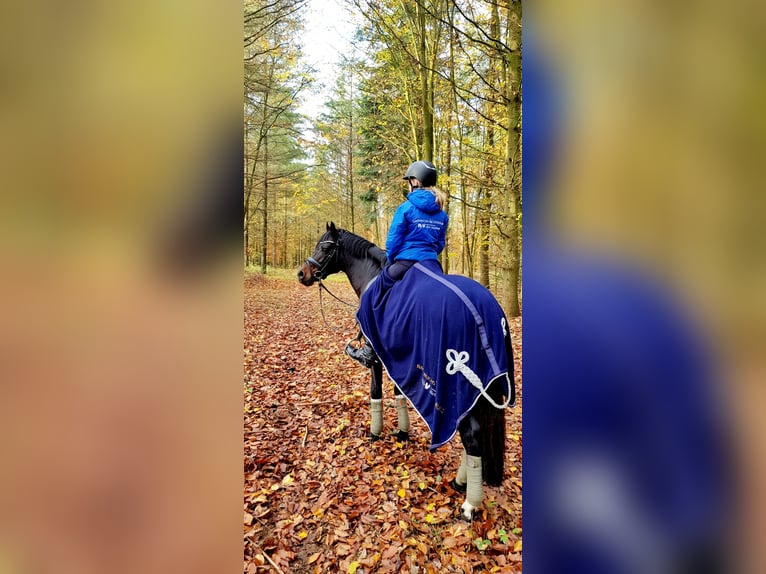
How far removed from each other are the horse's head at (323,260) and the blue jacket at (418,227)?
3.58 ft

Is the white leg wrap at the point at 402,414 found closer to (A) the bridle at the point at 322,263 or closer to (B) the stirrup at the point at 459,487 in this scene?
(B) the stirrup at the point at 459,487

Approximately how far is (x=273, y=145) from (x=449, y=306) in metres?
11.3

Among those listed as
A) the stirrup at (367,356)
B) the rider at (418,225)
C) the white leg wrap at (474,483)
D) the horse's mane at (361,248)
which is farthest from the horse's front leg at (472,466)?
the horse's mane at (361,248)

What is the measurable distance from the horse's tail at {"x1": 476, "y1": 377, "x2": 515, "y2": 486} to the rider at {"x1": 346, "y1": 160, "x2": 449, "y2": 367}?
122 cm

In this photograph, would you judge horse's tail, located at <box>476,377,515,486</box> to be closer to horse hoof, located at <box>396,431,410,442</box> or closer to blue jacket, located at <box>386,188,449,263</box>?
horse hoof, located at <box>396,431,410,442</box>

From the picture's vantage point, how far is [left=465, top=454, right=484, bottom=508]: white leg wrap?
2.37 meters

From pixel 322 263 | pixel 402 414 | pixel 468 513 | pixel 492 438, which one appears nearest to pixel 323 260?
pixel 322 263

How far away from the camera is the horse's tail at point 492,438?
2.40 metres

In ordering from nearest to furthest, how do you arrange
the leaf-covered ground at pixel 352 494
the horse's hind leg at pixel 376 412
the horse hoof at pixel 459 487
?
the leaf-covered ground at pixel 352 494 → the horse hoof at pixel 459 487 → the horse's hind leg at pixel 376 412
